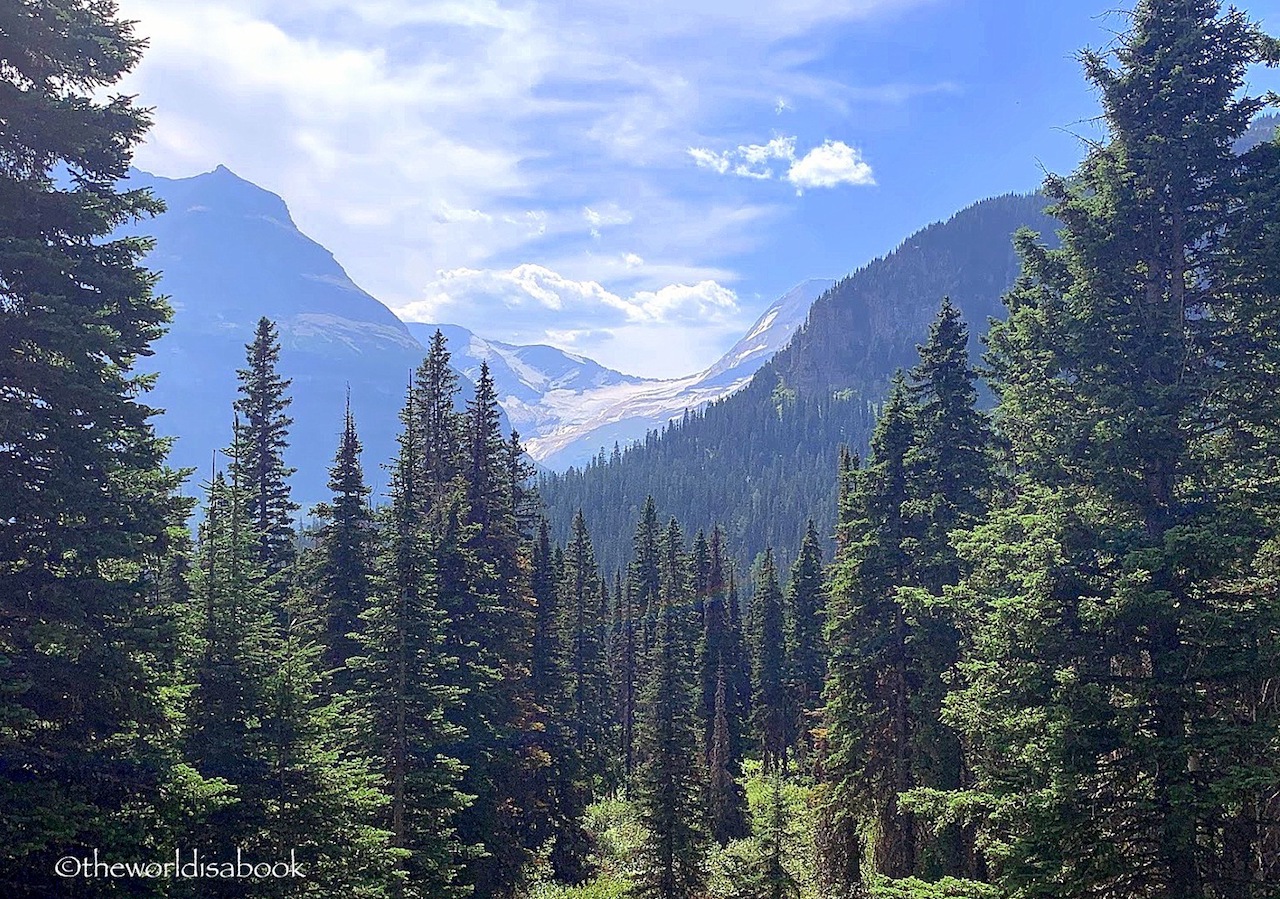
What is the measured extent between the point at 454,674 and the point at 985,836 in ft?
44.7

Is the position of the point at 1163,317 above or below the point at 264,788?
above

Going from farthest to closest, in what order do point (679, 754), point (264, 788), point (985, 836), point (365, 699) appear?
point (679, 754) < point (365, 699) < point (985, 836) < point (264, 788)

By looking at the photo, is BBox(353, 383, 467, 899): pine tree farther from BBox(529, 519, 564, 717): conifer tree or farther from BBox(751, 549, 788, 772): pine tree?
BBox(751, 549, 788, 772): pine tree

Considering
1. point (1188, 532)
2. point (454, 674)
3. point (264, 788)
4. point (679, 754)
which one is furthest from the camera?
point (679, 754)

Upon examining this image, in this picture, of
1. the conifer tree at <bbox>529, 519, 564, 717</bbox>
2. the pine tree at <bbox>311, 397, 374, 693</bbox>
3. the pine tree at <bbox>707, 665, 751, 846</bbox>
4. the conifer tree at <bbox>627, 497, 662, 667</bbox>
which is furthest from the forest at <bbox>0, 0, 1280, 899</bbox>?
the conifer tree at <bbox>627, 497, 662, 667</bbox>

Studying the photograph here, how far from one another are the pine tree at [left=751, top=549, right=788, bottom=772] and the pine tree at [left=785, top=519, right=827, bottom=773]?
2.92 ft

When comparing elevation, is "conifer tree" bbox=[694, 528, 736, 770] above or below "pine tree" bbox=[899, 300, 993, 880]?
below

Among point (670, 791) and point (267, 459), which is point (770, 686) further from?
point (267, 459)

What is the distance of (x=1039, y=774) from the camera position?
1044 centimetres

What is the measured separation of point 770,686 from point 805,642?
5.88 metres

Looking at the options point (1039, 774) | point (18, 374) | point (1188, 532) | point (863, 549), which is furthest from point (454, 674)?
point (1188, 532)

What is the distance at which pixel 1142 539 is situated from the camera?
10.7 m

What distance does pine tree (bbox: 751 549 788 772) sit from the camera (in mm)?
51812

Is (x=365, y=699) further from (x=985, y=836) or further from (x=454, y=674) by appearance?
(x=985, y=836)
